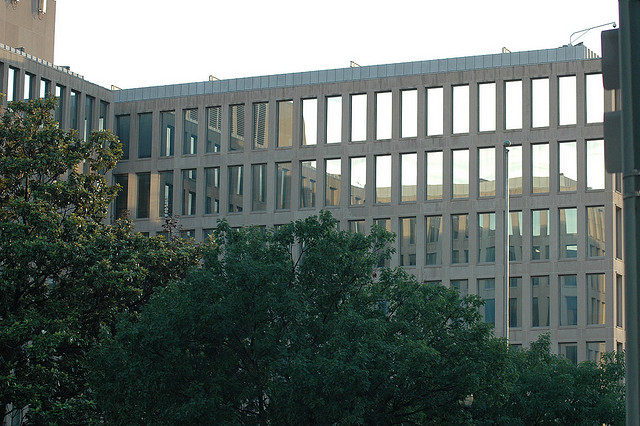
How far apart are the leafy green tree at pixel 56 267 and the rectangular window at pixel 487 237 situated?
92.7 feet

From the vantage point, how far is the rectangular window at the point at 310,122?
218 feet

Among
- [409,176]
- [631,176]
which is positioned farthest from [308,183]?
[631,176]

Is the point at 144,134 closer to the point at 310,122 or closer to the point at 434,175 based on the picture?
the point at 310,122

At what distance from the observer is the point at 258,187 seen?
67.2 m

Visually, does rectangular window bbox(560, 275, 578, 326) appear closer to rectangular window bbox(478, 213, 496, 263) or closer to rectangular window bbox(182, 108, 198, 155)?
rectangular window bbox(478, 213, 496, 263)

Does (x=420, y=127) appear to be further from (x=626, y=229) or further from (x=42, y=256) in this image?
(x=626, y=229)

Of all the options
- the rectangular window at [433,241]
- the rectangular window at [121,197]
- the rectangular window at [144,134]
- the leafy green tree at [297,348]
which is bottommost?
the leafy green tree at [297,348]

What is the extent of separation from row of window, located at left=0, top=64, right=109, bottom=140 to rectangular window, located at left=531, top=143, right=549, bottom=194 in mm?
24618

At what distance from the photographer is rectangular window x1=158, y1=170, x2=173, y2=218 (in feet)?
227

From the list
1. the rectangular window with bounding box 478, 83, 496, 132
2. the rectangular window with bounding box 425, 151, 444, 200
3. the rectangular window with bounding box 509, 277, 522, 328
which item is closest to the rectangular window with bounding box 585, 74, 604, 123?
the rectangular window with bounding box 478, 83, 496, 132

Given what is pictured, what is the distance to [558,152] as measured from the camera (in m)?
61.1

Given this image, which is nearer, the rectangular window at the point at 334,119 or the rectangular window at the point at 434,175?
the rectangular window at the point at 434,175

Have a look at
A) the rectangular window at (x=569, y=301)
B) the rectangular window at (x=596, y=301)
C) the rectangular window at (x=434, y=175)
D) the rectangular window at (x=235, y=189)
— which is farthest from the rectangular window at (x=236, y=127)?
Result: the rectangular window at (x=596, y=301)

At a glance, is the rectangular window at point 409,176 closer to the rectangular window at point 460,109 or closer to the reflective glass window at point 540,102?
the rectangular window at point 460,109
